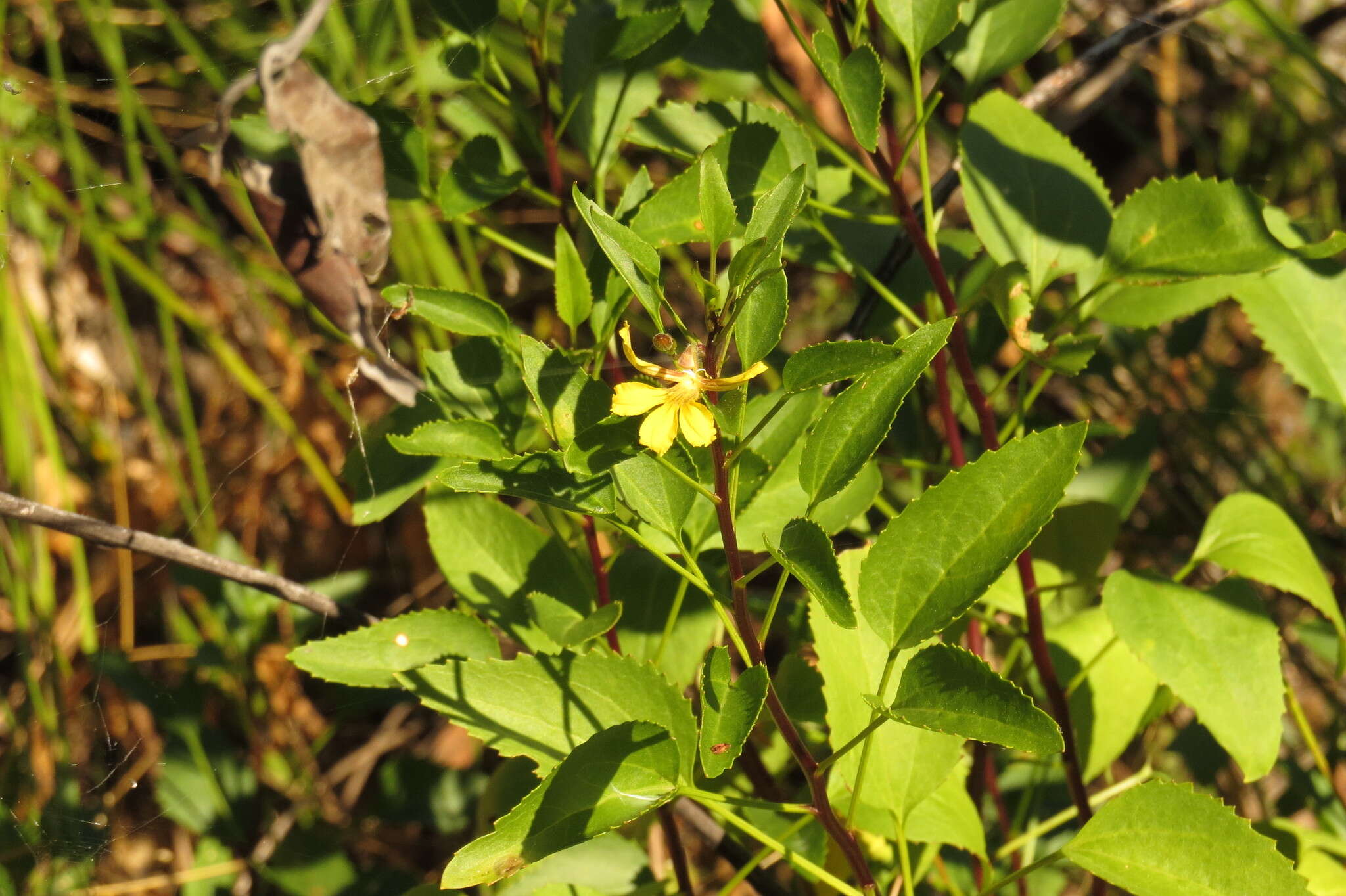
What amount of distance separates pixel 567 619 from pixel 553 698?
0.10m

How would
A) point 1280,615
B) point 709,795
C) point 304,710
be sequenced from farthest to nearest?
1. point 304,710
2. point 1280,615
3. point 709,795

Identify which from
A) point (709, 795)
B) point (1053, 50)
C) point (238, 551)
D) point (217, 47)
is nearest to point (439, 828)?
point (238, 551)

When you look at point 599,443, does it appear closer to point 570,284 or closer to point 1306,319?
point 570,284

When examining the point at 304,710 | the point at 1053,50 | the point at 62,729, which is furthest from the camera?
the point at 1053,50

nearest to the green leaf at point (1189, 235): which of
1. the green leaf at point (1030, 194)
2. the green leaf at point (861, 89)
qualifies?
the green leaf at point (1030, 194)

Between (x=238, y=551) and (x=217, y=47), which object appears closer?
(x=238, y=551)

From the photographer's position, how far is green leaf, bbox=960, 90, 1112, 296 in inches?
A: 30.3

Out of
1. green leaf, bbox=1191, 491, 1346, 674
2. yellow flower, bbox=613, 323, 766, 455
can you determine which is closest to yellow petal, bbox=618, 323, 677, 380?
yellow flower, bbox=613, 323, 766, 455

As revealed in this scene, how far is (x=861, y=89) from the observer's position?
1.95ft

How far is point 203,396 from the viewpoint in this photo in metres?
1.80

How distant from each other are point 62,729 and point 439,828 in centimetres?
44

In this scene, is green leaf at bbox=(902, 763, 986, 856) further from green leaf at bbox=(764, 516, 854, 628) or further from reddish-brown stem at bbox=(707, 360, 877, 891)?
green leaf at bbox=(764, 516, 854, 628)

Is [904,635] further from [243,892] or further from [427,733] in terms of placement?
[427,733]

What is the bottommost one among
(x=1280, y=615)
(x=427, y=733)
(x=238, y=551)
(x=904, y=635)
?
(x=427, y=733)
